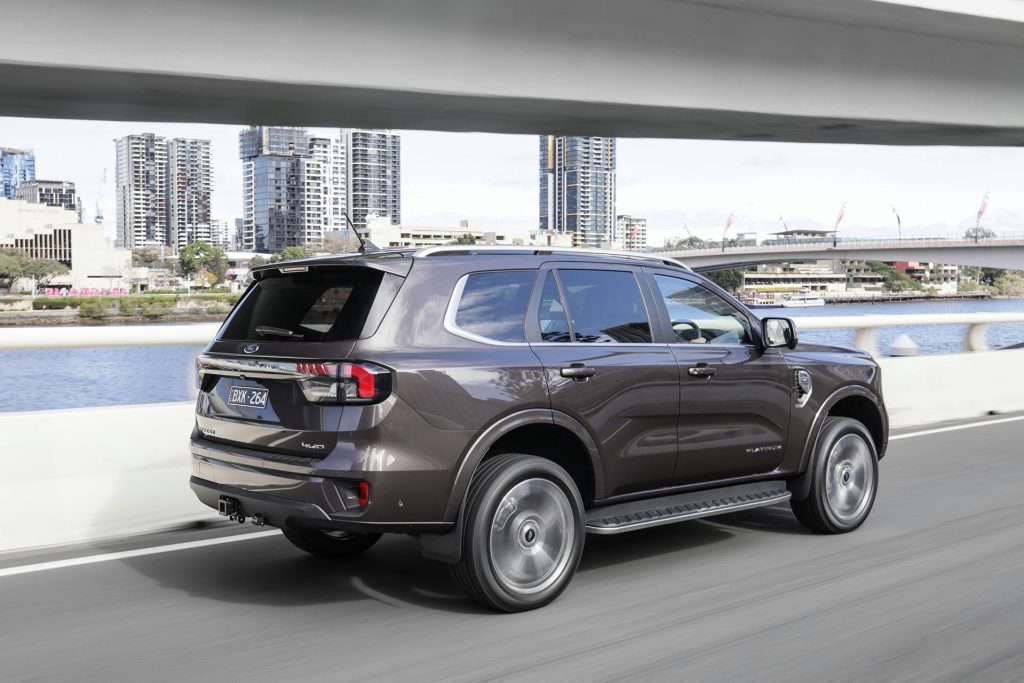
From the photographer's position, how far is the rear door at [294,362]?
4.63m

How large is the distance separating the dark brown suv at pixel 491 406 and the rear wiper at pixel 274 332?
0.01 m

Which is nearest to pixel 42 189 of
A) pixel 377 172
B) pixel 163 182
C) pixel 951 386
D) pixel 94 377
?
pixel 163 182

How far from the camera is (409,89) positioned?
12.7 m

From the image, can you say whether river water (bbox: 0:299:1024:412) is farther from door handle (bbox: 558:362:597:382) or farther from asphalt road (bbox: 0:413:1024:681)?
door handle (bbox: 558:362:597:382)

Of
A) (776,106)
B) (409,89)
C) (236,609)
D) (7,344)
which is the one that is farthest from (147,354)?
(776,106)

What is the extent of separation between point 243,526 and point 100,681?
2737 mm

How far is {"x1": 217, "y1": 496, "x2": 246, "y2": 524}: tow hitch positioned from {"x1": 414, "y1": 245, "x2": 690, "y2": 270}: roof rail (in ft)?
4.70

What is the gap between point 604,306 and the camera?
5672mm

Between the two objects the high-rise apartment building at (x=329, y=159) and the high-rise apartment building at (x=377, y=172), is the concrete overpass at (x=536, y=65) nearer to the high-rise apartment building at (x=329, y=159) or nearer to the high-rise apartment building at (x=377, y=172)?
the high-rise apartment building at (x=377, y=172)

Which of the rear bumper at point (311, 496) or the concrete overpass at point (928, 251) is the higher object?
the concrete overpass at point (928, 251)

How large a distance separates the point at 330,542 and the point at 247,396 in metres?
1.36

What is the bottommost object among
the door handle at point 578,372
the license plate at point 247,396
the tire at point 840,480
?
the tire at point 840,480

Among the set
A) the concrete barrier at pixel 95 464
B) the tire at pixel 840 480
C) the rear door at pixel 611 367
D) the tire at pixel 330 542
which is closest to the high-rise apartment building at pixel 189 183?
the concrete barrier at pixel 95 464

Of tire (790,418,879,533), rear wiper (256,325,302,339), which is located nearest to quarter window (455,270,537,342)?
rear wiper (256,325,302,339)
